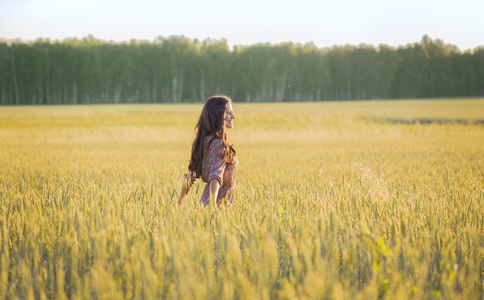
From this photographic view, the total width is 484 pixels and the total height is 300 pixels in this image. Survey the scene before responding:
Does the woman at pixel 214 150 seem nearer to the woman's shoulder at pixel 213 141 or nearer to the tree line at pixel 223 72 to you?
the woman's shoulder at pixel 213 141

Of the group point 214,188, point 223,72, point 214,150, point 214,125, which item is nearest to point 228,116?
point 214,125

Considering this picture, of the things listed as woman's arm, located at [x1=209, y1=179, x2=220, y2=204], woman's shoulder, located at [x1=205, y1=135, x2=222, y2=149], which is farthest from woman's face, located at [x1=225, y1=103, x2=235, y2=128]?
woman's arm, located at [x1=209, y1=179, x2=220, y2=204]

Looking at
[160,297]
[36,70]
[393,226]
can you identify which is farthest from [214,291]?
[36,70]

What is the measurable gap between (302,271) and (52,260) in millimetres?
1516

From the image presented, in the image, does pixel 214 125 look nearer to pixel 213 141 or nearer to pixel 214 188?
pixel 213 141

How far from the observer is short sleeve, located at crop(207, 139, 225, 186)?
339cm

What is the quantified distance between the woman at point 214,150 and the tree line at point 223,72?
64.1m

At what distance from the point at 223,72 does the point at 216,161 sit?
7117 centimetres

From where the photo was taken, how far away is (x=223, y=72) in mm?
73312

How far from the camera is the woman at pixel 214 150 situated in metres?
3.42

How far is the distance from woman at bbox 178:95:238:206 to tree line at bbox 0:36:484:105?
64.1 metres

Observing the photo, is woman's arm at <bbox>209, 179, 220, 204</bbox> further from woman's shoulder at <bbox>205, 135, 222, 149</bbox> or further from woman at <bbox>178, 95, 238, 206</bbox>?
woman's shoulder at <bbox>205, 135, 222, 149</bbox>

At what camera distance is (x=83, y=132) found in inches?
842

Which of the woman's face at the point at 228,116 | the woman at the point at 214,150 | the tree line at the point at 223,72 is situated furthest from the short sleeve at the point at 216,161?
the tree line at the point at 223,72
